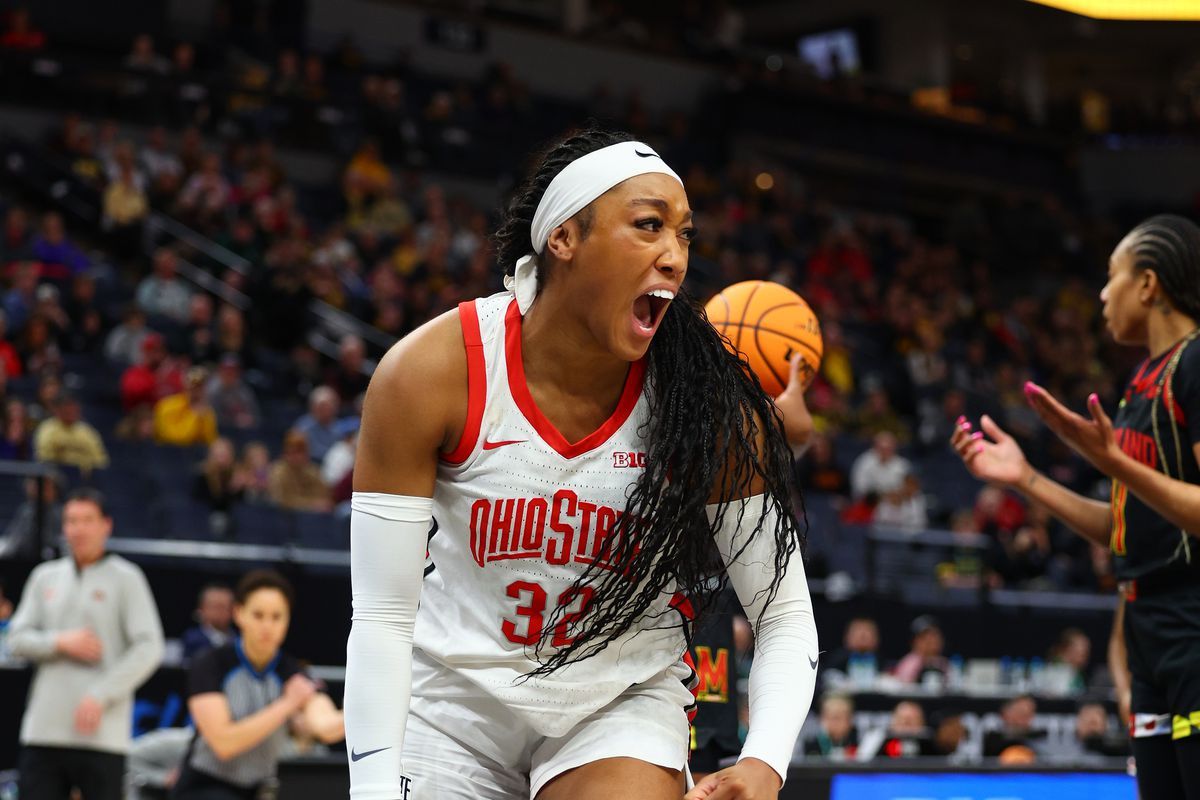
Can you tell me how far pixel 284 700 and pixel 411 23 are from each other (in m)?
16.1

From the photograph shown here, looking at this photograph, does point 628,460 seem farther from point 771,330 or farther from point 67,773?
point 67,773

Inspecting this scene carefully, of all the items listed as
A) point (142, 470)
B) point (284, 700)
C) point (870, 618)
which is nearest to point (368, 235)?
point (142, 470)

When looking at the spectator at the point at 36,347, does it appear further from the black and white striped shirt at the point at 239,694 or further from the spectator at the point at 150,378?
the black and white striped shirt at the point at 239,694

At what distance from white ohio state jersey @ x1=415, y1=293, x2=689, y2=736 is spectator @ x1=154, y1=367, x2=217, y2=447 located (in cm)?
921

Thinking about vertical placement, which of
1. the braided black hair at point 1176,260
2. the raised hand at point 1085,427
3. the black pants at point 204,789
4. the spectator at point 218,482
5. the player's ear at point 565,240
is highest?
the spectator at point 218,482

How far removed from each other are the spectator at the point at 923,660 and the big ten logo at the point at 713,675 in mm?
7443

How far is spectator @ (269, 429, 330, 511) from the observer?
10945 millimetres

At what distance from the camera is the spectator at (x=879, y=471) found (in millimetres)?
14921

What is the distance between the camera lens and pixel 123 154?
14594 mm

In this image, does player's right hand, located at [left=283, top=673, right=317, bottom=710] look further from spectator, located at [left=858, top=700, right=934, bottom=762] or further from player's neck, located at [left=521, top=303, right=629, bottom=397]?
player's neck, located at [left=521, top=303, right=629, bottom=397]

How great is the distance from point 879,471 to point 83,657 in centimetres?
962

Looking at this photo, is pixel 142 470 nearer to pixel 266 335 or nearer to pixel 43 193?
pixel 266 335

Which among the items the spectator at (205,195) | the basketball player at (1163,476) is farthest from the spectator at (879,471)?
the basketball player at (1163,476)

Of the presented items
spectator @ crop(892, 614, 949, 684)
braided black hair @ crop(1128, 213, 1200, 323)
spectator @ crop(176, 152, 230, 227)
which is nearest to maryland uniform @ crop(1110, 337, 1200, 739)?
braided black hair @ crop(1128, 213, 1200, 323)
